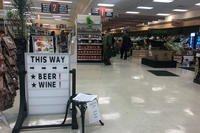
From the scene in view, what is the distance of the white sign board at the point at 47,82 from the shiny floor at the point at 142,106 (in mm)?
194

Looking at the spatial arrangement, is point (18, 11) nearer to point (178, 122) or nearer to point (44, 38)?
point (44, 38)

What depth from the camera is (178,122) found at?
3.81 meters

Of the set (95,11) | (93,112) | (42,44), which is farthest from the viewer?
(95,11)

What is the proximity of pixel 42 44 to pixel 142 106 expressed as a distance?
7.34 ft

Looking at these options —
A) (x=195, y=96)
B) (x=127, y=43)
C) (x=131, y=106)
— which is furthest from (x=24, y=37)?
(x=127, y=43)

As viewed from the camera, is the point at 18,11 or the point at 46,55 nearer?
the point at 46,55

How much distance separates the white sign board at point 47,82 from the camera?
367 centimetres

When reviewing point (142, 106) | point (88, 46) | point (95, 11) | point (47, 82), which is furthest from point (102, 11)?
point (47, 82)

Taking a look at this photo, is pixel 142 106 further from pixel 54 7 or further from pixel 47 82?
pixel 54 7

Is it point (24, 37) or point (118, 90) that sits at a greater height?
point (24, 37)

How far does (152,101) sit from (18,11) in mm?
3164

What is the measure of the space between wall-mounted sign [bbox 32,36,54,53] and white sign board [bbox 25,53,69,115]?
0.95ft

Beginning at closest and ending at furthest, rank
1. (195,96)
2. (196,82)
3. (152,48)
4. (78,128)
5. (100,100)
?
(78,128) < (100,100) < (195,96) < (196,82) < (152,48)

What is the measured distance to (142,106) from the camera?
459 centimetres
